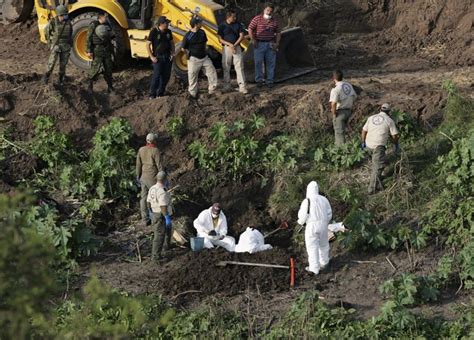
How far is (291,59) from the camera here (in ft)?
73.0

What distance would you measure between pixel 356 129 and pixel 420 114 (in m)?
1.08

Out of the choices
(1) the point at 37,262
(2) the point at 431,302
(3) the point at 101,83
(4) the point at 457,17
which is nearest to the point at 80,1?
(3) the point at 101,83

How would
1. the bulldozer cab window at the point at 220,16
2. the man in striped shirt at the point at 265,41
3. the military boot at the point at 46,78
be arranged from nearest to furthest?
the military boot at the point at 46,78 < the man in striped shirt at the point at 265,41 < the bulldozer cab window at the point at 220,16

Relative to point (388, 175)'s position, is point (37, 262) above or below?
above

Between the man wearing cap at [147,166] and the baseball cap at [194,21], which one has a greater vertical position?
the baseball cap at [194,21]

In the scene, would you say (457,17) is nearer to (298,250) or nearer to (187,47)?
(187,47)

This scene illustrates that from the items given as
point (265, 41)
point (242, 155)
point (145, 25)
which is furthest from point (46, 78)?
point (242, 155)

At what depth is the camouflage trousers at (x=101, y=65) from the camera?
20250 mm

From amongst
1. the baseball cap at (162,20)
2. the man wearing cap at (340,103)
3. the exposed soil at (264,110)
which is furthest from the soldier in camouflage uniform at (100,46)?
the man wearing cap at (340,103)

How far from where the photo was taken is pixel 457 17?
23984mm

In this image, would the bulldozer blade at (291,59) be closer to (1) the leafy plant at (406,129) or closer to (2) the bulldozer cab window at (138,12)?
(2) the bulldozer cab window at (138,12)

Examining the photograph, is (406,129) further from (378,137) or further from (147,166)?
(147,166)

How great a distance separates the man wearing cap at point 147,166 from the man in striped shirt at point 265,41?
390cm

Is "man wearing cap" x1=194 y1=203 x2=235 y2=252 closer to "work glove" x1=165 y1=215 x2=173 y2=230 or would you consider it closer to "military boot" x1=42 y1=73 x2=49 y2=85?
"work glove" x1=165 y1=215 x2=173 y2=230
